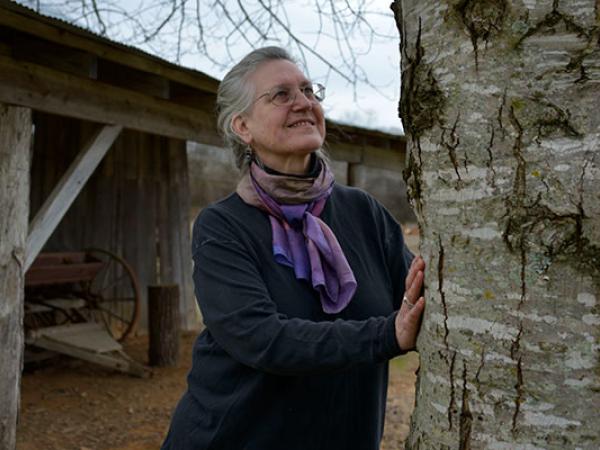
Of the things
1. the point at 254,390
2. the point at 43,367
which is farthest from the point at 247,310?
the point at 43,367

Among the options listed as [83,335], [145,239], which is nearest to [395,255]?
[83,335]

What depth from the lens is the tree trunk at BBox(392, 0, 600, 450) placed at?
995 mm

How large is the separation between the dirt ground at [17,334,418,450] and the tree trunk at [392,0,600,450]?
4.07m

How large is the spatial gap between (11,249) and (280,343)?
318cm

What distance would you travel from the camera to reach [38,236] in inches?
180

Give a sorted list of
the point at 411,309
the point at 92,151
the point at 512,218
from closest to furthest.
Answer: the point at 512,218
the point at 411,309
the point at 92,151

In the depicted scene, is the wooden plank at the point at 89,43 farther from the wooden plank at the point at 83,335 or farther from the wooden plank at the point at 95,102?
the wooden plank at the point at 83,335

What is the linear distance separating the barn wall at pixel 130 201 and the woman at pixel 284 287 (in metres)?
5.92

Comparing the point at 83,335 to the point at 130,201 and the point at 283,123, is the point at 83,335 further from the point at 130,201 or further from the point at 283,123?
the point at 283,123

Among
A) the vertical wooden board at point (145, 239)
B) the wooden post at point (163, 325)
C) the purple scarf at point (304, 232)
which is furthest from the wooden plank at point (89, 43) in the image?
the vertical wooden board at point (145, 239)

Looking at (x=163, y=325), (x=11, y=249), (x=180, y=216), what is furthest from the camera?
(x=180, y=216)

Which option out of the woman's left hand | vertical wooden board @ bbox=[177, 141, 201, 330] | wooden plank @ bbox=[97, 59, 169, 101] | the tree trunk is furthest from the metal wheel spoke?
the tree trunk

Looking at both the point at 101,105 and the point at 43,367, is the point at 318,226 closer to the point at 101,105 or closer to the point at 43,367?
the point at 101,105

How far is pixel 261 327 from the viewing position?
144cm
